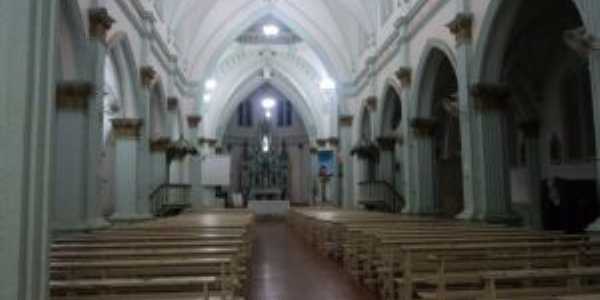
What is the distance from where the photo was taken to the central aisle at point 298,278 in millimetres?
6387

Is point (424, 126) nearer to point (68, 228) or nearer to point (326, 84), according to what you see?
point (68, 228)

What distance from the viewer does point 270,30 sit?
29406 mm

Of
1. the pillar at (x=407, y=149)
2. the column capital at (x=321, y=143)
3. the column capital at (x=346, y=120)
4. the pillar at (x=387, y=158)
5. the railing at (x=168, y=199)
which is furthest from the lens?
the column capital at (x=321, y=143)

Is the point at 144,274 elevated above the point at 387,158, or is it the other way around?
the point at 387,158

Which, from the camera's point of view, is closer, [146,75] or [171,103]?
[146,75]

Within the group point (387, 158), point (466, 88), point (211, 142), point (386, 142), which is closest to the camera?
point (466, 88)

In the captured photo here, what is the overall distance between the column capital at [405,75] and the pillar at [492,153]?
4.84 metres

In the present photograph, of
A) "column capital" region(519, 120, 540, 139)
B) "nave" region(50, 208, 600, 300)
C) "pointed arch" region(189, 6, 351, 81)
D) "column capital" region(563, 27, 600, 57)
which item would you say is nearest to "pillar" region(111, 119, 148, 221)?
"nave" region(50, 208, 600, 300)

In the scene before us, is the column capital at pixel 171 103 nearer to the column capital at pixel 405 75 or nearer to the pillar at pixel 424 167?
the column capital at pixel 405 75

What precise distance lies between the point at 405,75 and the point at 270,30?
14.7 metres

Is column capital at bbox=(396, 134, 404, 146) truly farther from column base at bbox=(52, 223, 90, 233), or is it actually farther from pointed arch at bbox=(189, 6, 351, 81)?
column base at bbox=(52, 223, 90, 233)

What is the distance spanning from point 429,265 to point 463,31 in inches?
312

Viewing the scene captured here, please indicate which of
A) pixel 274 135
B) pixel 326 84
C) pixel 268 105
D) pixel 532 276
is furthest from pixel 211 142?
pixel 532 276

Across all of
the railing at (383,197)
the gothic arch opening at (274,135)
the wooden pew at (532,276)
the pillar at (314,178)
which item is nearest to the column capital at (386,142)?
the railing at (383,197)
